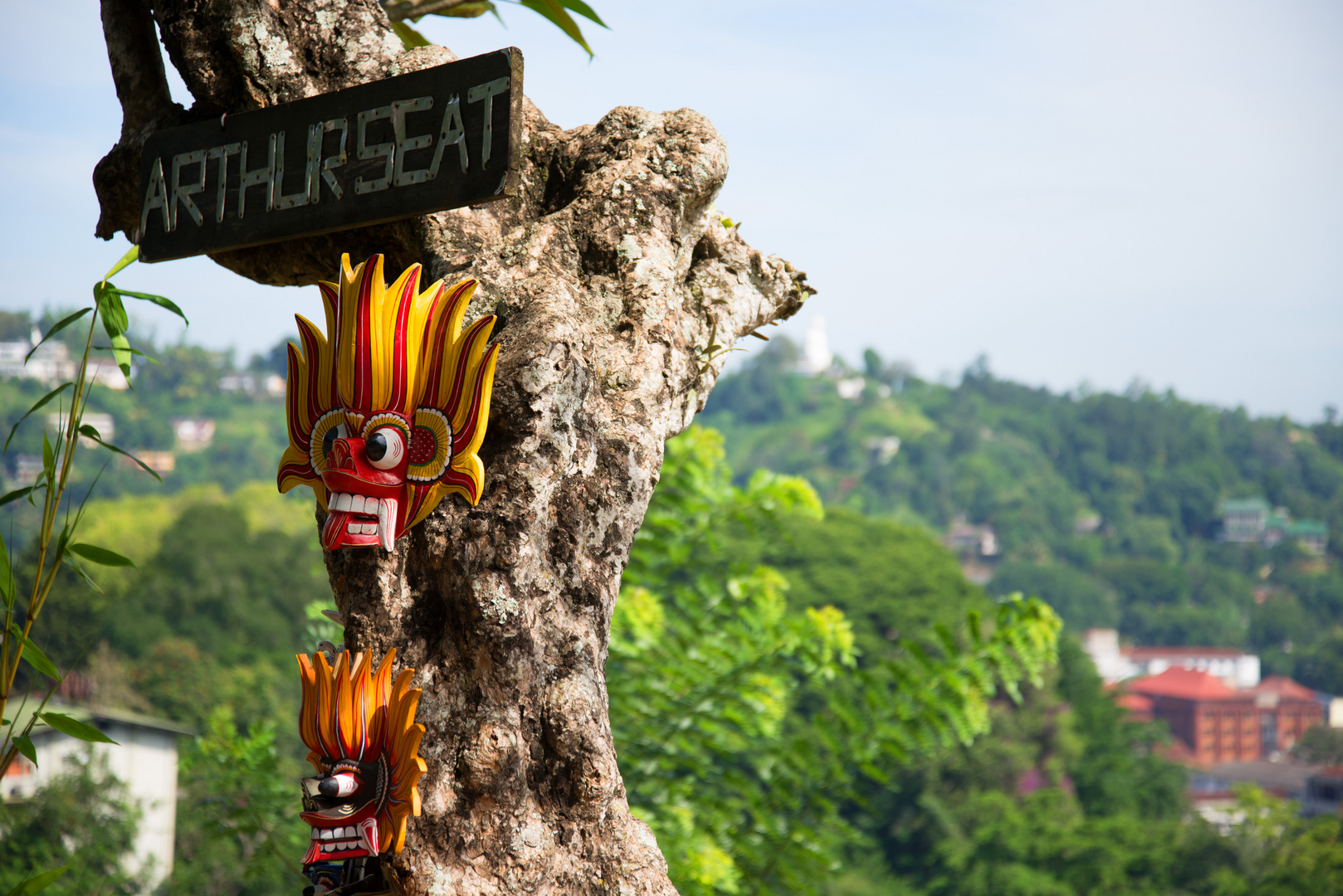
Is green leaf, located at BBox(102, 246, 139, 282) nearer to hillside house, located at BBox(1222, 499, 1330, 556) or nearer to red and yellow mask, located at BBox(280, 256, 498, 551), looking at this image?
red and yellow mask, located at BBox(280, 256, 498, 551)

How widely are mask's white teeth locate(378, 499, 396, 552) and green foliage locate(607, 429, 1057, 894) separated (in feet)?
7.53

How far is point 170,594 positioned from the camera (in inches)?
1503

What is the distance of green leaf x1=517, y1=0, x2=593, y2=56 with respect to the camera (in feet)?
10.7

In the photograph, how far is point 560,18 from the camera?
3.28 metres

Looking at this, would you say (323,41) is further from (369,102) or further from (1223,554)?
(1223,554)

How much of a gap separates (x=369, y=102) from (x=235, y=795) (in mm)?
3977

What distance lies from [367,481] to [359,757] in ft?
1.53

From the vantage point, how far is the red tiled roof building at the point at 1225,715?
198 feet

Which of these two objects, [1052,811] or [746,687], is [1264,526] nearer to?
[1052,811]

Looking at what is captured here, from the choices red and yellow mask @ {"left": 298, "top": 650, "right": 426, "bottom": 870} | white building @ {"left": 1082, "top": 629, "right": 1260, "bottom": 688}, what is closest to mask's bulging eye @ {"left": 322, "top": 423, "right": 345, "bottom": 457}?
red and yellow mask @ {"left": 298, "top": 650, "right": 426, "bottom": 870}

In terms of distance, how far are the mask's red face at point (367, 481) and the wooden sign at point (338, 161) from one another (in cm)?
45

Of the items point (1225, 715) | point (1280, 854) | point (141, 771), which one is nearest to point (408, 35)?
point (141, 771)

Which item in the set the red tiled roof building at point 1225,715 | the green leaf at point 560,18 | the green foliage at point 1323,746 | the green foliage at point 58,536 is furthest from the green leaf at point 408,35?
the red tiled roof building at point 1225,715

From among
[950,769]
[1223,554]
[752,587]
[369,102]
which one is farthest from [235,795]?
[1223,554]
